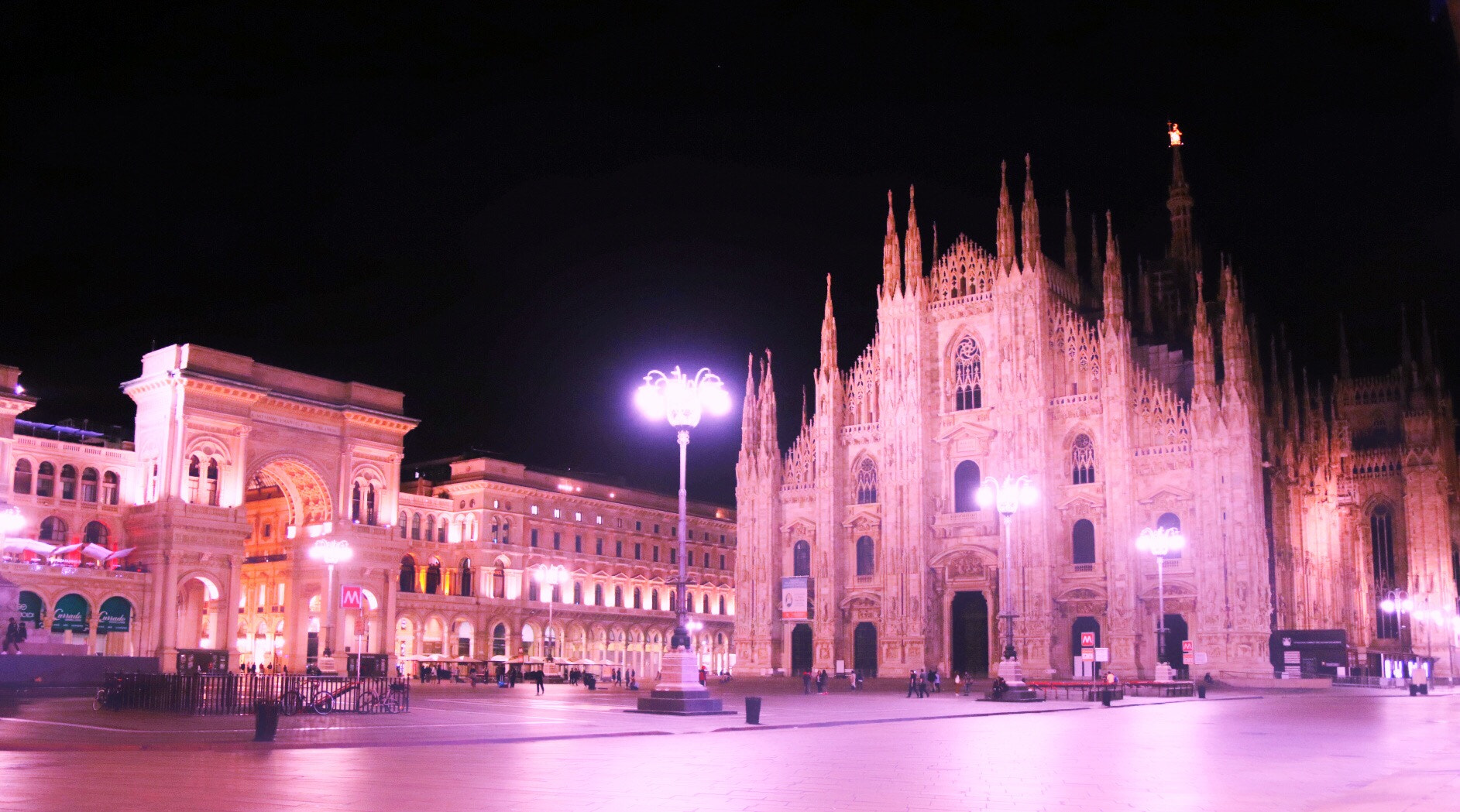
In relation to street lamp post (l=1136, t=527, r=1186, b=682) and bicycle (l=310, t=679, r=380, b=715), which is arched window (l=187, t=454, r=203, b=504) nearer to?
bicycle (l=310, t=679, r=380, b=715)

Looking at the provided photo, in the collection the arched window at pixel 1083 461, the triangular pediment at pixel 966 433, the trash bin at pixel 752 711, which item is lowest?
the trash bin at pixel 752 711

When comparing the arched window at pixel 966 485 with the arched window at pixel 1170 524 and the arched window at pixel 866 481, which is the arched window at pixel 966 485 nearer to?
the arched window at pixel 866 481

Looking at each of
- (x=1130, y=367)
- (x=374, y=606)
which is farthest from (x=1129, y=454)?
(x=374, y=606)

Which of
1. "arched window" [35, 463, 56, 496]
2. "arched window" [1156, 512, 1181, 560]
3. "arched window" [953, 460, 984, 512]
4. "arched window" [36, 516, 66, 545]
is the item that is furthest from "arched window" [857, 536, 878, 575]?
"arched window" [35, 463, 56, 496]

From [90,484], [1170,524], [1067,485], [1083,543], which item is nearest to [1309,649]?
[1170,524]

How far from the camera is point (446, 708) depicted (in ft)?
113

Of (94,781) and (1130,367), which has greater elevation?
(1130,367)

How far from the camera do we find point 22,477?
207ft

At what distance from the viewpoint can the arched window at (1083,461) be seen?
61.1 metres

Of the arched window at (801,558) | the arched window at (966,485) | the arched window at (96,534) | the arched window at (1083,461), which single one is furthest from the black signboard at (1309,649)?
the arched window at (96,534)

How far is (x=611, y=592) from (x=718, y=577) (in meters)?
12.2

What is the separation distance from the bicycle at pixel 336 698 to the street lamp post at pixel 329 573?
2669 cm

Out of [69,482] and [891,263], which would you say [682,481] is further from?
[69,482]

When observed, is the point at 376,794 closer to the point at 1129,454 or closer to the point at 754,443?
the point at 1129,454
